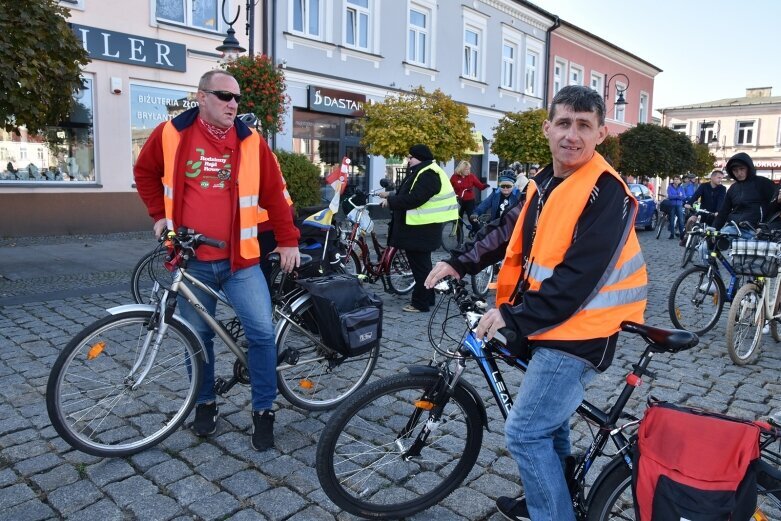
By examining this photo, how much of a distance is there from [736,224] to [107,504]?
6.07 metres

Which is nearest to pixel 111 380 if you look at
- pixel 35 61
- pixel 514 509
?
pixel 514 509

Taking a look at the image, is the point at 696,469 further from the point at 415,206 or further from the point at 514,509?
the point at 415,206

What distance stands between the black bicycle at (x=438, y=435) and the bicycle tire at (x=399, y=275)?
452 cm

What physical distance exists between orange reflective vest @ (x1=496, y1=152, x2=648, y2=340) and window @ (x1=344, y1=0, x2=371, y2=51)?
627 inches

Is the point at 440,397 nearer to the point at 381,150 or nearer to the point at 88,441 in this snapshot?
the point at 88,441

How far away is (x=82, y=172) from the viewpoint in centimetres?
1235

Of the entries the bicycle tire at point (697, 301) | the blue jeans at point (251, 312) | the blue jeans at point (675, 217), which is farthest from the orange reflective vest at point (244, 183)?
the blue jeans at point (675, 217)

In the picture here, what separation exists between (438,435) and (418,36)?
60.8 ft

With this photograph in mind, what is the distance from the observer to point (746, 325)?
5.45 m

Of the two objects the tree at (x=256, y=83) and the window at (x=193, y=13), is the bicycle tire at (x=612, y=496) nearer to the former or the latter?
the tree at (x=256, y=83)

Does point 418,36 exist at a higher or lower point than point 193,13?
higher

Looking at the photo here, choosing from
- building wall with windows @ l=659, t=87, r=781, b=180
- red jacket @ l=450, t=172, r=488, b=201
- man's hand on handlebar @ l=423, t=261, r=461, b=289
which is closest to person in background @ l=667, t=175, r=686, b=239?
red jacket @ l=450, t=172, r=488, b=201

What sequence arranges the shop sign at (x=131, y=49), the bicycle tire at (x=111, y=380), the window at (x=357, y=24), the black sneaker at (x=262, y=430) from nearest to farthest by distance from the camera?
the bicycle tire at (x=111, y=380) → the black sneaker at (x=262, y=430) → the shop sign at (x=131, y=49) → the window at (x=357, y=24)

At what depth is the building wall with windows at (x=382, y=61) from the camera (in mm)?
15812
